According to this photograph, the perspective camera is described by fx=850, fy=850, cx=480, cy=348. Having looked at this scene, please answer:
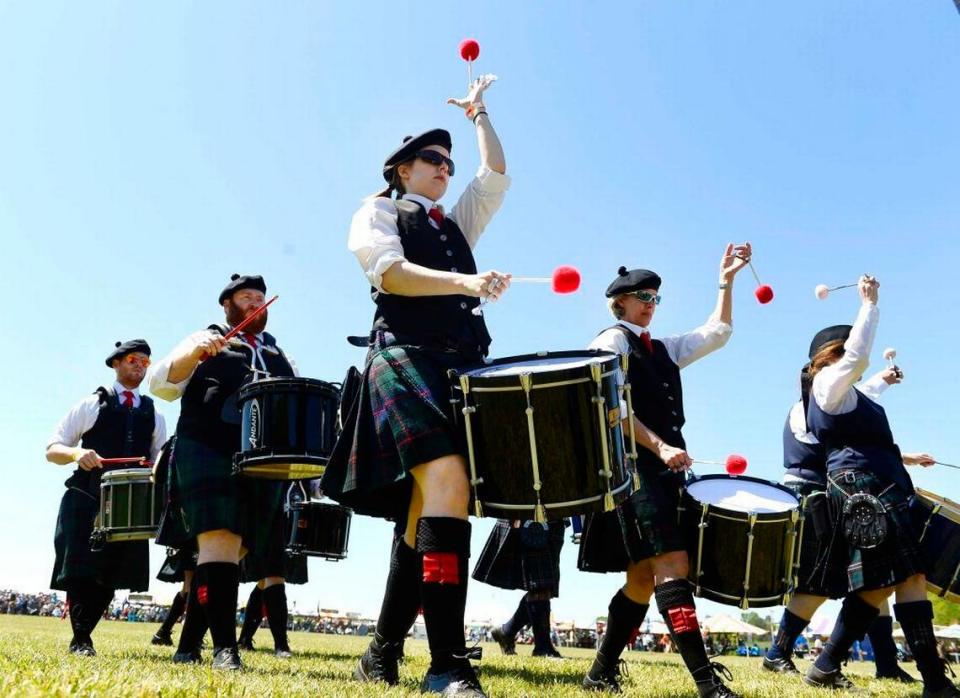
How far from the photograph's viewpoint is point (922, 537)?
15.1 feet

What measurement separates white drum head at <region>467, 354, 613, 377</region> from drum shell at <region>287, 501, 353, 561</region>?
4117 millimetres

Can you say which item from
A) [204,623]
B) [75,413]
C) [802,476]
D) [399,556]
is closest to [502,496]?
[399,556]

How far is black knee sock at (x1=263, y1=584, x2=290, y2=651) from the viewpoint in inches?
286

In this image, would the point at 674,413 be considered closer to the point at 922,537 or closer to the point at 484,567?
the point at 922,537

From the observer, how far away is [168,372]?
458 cm

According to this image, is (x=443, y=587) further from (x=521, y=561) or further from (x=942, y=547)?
(x=521, y=561)

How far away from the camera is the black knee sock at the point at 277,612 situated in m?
7.25

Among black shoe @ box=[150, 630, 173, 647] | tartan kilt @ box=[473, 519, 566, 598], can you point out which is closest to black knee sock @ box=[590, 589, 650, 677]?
tartan kilt @ box=[473, 519, 566, 598]

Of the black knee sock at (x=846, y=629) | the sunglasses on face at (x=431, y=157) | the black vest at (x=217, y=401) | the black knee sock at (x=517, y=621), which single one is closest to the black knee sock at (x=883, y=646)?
the black knee sock at (x=846, y=629)

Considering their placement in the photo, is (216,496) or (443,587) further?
(216,496)

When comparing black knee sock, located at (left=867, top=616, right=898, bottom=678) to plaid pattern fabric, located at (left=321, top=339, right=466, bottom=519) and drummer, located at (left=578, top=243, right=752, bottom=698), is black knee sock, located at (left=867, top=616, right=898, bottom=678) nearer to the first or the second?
drummer, located at (left=578, top=243, right=752, bottom=698)

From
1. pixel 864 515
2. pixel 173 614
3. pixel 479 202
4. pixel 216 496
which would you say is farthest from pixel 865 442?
pixel 173 614

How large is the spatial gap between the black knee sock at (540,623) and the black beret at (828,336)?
3443 millimetres

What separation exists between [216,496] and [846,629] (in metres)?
3.60
